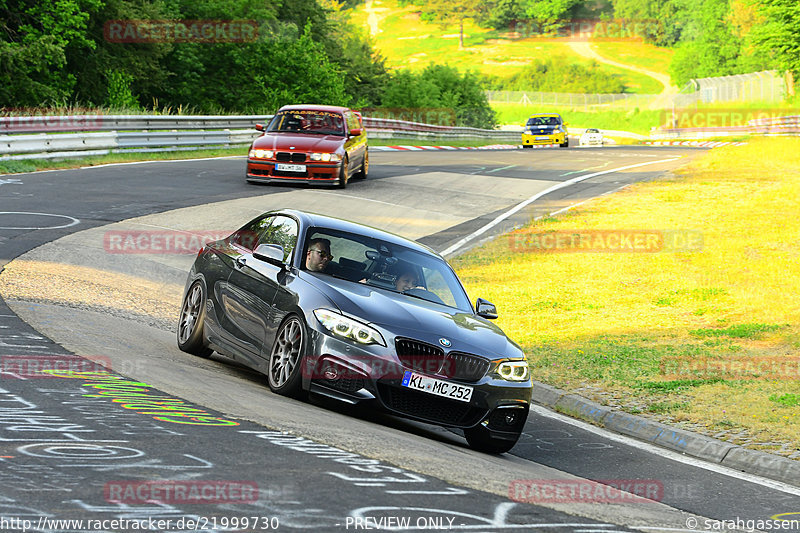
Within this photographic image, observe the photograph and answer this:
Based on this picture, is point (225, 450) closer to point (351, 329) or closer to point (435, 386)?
point (351, 329)

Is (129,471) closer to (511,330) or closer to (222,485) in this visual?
(222,485)

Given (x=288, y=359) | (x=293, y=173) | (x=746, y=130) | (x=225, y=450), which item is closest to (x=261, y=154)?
(x=293, y=173)

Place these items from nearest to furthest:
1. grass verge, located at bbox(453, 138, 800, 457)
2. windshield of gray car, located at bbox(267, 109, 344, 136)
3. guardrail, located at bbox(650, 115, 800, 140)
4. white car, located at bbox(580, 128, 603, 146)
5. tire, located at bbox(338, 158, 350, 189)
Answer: grass verge, located at bbox(453, 138, 800, 457) → tire, located at bbox(338, 158, 350, 189) → windshield of gray car, located at bbox(267, 109, 344, 136) → guardrail, located at bbox(650, 115, 800, 140) → white car, located at bbox(580, 128, 603, 146)

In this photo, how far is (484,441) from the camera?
26.1ft

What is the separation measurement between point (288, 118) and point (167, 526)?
20.9 m

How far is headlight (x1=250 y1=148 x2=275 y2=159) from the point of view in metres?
23.9

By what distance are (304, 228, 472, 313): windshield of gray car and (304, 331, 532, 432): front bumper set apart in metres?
1.16

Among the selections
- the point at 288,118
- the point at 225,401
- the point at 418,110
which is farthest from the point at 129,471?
the point at 418,110

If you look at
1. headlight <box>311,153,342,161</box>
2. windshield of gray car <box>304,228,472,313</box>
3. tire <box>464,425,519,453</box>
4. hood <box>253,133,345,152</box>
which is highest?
hood <box>253,133,345,152</box>

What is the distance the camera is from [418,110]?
2773 inches

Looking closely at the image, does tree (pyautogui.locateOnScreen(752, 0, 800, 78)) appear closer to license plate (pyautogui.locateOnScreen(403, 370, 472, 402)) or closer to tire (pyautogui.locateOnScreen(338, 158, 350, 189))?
tire (pyautogui.locateOnScreen(338, 158, 350, 189))

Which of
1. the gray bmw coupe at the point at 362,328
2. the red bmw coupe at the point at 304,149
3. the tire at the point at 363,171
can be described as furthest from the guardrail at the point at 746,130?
the gray bmw coupe at the point at 362,328

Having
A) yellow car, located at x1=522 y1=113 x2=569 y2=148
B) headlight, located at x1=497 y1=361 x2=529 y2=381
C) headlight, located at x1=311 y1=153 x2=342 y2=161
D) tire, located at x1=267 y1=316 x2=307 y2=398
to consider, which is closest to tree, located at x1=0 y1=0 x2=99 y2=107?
headlight, located at x1=311 y1=153 x2=342 y2=161

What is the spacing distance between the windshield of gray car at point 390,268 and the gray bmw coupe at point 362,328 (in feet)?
0.04
